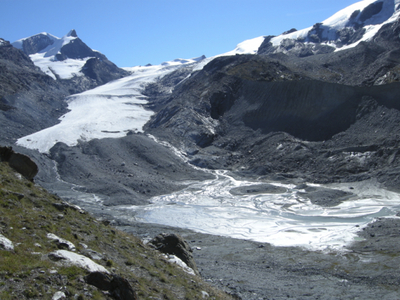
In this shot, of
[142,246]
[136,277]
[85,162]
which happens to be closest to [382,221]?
[142,246]

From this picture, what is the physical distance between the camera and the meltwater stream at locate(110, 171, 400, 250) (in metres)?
19.1

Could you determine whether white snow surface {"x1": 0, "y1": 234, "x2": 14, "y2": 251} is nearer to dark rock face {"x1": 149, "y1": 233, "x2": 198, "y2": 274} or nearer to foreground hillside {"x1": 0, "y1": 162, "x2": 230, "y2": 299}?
foreground hillside {"x1": 0, "y1": 162, "x2": 230, "y2": 299}

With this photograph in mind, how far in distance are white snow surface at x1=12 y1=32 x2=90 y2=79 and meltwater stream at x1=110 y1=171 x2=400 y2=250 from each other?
8923 centimetres

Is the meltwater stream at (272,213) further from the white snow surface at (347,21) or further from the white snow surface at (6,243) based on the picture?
the white snow surface at (347,21)

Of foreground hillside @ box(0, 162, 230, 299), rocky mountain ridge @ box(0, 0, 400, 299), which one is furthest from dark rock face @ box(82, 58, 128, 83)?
foreground hillside @ box(0, 162, 230, 299)

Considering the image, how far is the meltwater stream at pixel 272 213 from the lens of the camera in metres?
19.1

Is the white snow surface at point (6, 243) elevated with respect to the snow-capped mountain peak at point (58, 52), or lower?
lower

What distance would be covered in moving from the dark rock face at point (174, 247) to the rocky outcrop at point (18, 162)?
468cm

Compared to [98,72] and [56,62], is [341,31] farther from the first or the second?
[56,62]

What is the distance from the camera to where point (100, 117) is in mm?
57906

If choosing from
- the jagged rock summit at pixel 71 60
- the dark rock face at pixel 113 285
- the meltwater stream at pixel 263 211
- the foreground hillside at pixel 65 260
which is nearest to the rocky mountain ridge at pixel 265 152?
the meltwater stream at pixel 263 211

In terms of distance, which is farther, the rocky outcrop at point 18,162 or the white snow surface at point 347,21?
the white snow surface at point 347,21

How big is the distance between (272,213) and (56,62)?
117718 millimetres

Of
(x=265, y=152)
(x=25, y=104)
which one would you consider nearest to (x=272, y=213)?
(x=265, y=152)
